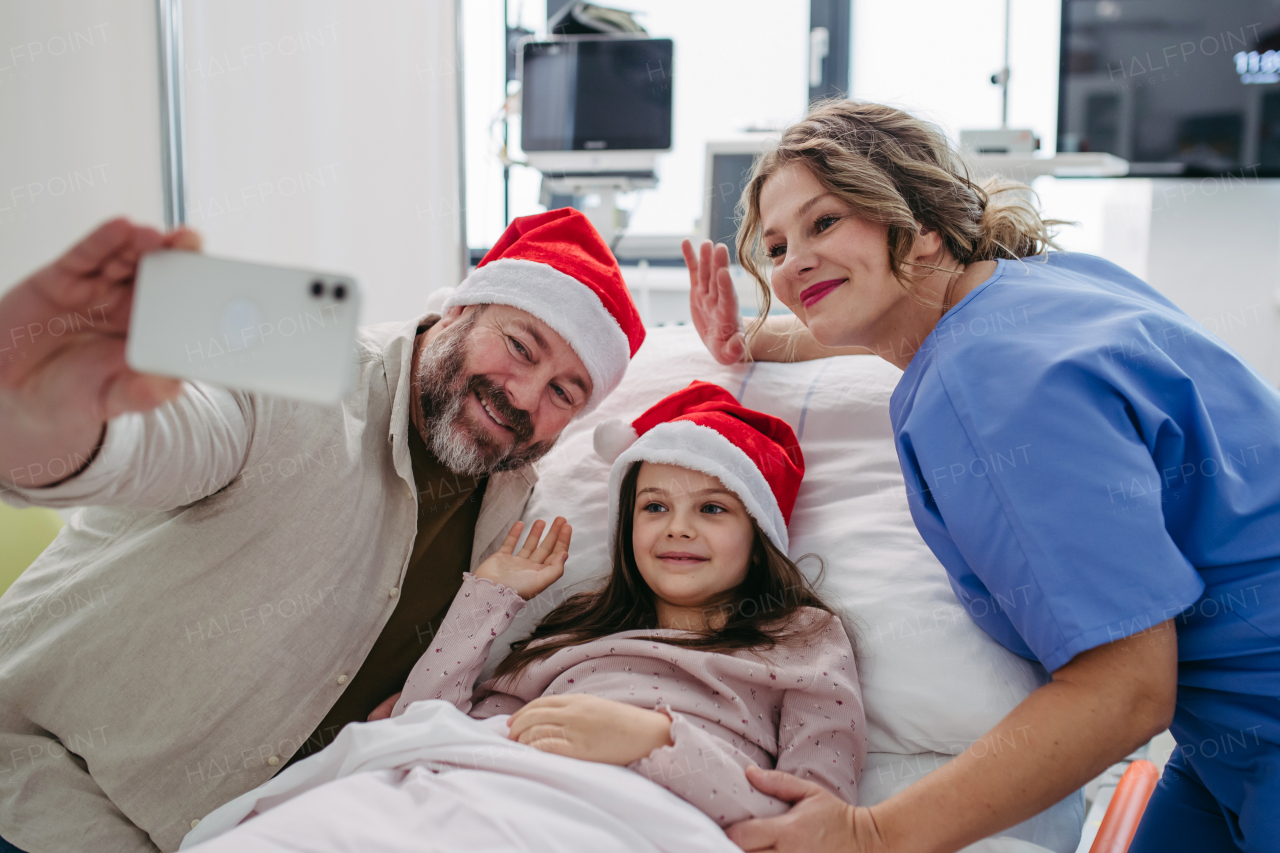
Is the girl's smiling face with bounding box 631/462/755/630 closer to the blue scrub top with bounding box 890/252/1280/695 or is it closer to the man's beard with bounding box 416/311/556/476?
the man's beard with bounding box 416/311/556/476

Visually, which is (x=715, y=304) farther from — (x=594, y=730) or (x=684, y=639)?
(x=594, y=730)

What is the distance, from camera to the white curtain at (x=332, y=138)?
2.24 meters

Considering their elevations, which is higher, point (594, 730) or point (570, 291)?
point (570, 291)

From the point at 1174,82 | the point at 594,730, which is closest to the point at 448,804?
the point at 594,730

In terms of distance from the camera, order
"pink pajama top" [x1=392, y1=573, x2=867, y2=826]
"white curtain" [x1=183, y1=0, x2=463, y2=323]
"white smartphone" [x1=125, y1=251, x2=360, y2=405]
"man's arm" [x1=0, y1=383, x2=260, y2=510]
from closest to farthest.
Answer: "white smartphone" [x1=125, y1=251, x2=360, y2=405] < "man's arm" [x1=0, y1=383, x2=260, y2=510] < "pink pajama top" [x1=392, y1=573, x2=867, y2=826] < "white curtain" [x1=183, y1=0, x2=463, y2=323]

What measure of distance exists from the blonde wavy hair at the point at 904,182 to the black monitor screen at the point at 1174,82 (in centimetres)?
186

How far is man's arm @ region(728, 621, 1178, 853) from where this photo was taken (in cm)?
87

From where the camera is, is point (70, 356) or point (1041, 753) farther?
point (1041, 753)

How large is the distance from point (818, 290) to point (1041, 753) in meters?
0.65

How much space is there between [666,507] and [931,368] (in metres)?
0.49

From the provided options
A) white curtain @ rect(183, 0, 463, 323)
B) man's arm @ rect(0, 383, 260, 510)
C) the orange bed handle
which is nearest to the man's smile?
man's arm @ rect(0, 383, 260, 510)

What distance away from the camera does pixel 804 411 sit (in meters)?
1.60

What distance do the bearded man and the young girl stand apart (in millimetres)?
117

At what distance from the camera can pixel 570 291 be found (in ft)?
4.69
